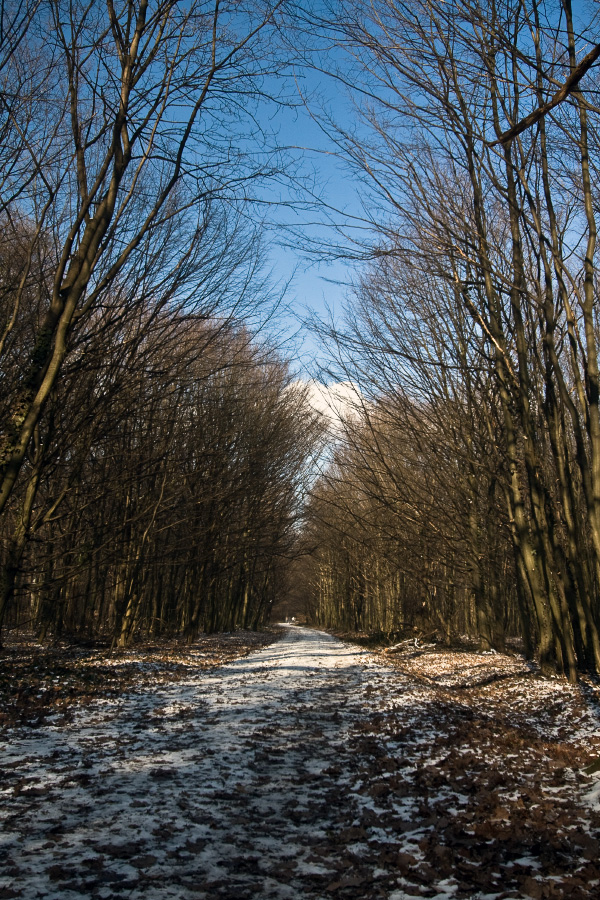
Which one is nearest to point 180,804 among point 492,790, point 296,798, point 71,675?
point 296,798

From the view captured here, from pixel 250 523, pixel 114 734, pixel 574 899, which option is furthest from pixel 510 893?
pixel 250 523

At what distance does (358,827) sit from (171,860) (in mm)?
1108

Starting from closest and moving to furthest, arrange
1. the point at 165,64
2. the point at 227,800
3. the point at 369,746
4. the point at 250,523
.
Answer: the point at 227,800 < the point at 369,746 < the point at 165,64 < the point at 250,523

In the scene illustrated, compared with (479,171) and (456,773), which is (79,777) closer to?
(456,773)

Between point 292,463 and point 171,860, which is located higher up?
Answer: point 292,463

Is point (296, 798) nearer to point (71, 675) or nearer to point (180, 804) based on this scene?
point (180, 804)

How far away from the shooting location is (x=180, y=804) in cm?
362

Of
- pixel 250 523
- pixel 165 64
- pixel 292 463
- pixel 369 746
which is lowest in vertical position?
pixel 369 746

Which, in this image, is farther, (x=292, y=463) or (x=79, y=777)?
(x=292, y=463)

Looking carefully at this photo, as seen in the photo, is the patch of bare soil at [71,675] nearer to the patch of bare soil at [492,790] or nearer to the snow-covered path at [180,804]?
the snow-covered path at [180,804]

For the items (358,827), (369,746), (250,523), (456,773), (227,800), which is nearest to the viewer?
(358,827)

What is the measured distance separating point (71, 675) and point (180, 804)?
5474 millimetres

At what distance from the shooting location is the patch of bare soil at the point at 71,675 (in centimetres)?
629

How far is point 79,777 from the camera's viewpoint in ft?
13.1
